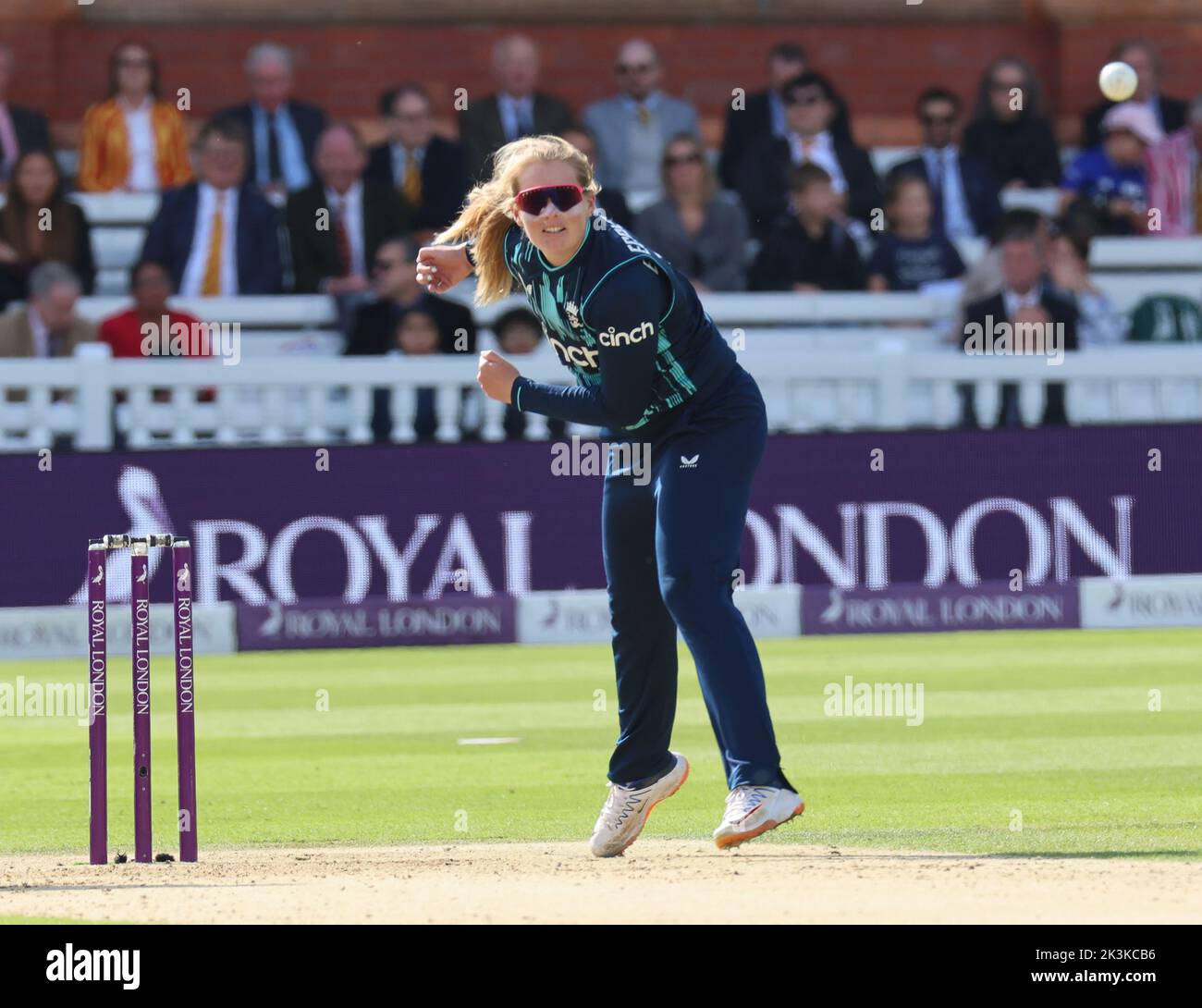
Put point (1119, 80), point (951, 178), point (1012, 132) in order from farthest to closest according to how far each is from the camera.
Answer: point (1012, 132)
point (1119, 80)
point (951, 178)

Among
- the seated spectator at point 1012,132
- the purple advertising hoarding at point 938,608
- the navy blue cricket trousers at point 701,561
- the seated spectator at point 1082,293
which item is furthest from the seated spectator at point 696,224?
the navy blue cricket trousers at point 701,561

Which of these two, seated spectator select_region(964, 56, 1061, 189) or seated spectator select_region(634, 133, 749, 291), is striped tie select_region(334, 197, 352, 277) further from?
seated spectator select_region(964, 56, 1061, 189)

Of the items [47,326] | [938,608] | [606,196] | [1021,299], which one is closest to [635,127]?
[606,196]

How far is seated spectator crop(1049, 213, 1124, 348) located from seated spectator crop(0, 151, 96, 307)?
804cm

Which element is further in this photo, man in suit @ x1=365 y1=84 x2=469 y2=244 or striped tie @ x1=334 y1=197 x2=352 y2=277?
man in suit @ x1=365 y1=84 x2=469 y2=244

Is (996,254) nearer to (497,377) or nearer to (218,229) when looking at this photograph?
(218,229)

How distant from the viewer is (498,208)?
692 cm

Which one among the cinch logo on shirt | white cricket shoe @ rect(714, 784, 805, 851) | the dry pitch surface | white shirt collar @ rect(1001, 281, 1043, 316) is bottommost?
the dry pitch surface

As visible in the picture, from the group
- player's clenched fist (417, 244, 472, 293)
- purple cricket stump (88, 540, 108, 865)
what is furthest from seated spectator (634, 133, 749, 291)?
purple cricket stump (88, 540, 108, 865)

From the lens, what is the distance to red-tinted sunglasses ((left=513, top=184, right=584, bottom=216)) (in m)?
6.59

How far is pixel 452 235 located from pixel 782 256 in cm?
1198

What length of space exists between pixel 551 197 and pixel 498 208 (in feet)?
1.21

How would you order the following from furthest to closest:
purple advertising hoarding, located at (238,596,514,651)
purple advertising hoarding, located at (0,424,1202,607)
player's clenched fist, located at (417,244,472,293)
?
purple advertising hoarding, located at (238,596,514,651) → purple advertising hoarding, located at (0,424,1202,607) → player's clenched fist, located at (417,244,472,293)

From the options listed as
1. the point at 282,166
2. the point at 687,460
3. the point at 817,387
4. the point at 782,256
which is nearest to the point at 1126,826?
the point at 687,460
